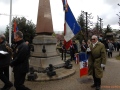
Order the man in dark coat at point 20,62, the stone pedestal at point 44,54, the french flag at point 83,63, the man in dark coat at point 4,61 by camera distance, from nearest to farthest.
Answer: the man in dark coat at point 20,62
the man in dark coat at point 4,61
the french flag at point 83,63
the stone pedestal at point 44,54

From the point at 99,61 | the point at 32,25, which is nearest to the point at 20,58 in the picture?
the point at 99,61

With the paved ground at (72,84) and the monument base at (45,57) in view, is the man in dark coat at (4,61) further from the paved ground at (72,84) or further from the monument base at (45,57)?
the monument base at (45,57)

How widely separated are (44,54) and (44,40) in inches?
26.6

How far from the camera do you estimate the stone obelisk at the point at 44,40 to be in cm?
856

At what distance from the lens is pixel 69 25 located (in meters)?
8.48

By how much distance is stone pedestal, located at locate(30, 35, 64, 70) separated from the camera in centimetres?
838

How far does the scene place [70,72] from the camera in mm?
8164

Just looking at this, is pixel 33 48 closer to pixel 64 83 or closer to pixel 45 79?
pixel 45 79

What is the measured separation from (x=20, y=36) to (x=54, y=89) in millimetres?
2326

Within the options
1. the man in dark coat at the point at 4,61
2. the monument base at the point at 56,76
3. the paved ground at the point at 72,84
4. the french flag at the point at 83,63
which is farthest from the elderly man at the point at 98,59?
the man in dark coat at the point at 4,61

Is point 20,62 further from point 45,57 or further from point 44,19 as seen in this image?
point 44,19

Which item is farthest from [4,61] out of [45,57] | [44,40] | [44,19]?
[44,19]

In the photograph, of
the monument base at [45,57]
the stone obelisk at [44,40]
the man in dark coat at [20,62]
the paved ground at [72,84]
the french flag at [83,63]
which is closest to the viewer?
the man in dark coat at [20,62]

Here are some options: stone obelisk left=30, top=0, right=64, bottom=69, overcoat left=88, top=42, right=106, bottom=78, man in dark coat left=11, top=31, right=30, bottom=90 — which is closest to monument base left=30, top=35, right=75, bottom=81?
stone obelisk left=30, top=0, right=64, bottom=69
